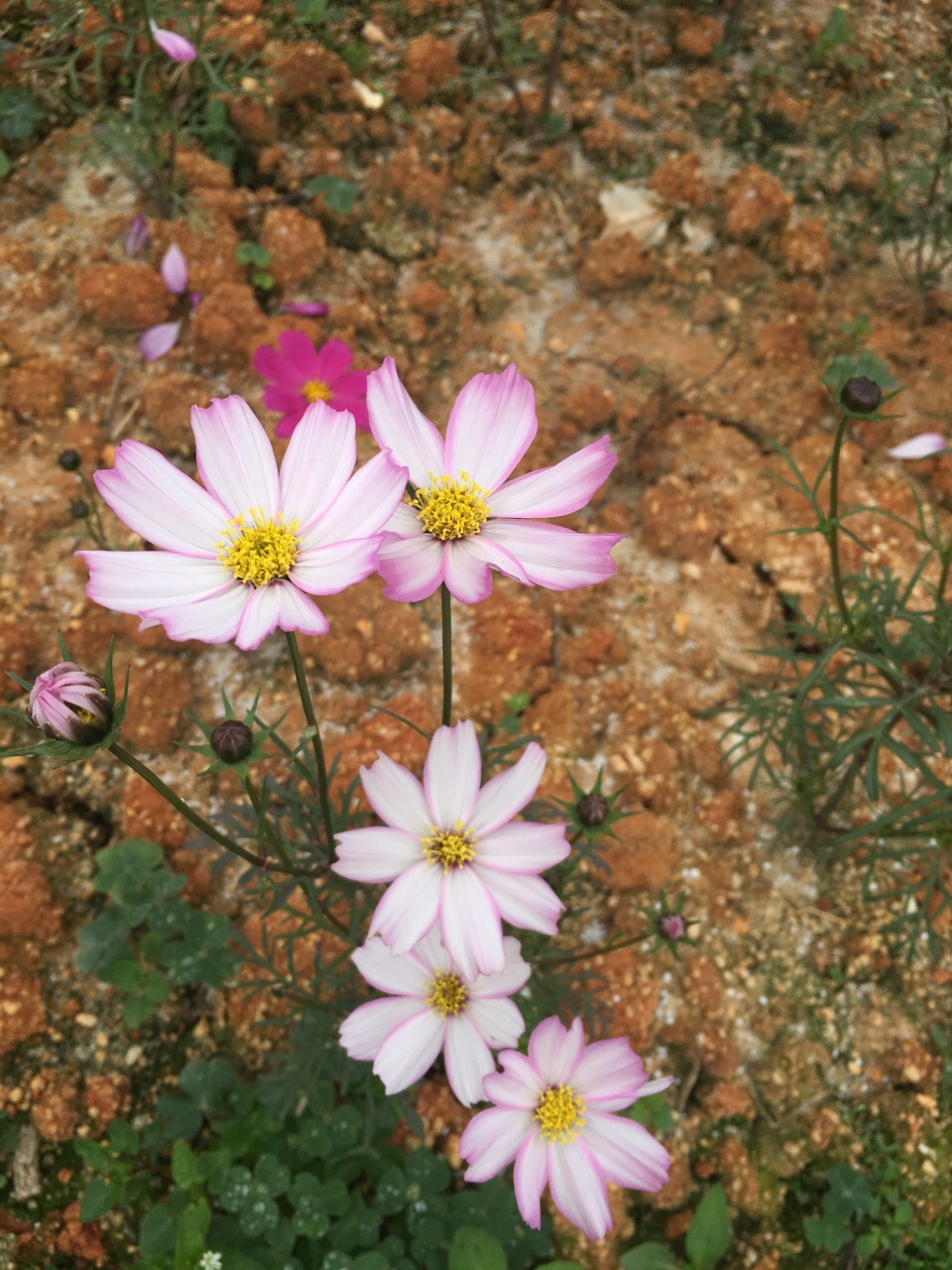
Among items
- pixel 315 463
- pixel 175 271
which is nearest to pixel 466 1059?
pixel 315 463

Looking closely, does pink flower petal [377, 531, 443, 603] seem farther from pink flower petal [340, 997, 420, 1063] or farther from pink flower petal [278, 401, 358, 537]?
pink flower petal [340, 997, 420, 1063]

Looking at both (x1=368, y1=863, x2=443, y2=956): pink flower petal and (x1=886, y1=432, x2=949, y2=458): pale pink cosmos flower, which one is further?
(x1=886, y1=432, x2=949, y2=458): pale pink cosmos flower

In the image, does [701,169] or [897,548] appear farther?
[701,169]

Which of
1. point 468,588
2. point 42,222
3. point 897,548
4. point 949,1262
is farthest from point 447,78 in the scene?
point 949,1262

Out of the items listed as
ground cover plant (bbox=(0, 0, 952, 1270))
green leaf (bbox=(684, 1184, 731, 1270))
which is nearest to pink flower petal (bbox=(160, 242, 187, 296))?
ground cover plant (bbox=(0, 0, 952, 1270))

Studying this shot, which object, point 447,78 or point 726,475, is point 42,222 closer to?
point 447,78

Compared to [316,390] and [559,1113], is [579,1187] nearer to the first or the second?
[559,1113]
